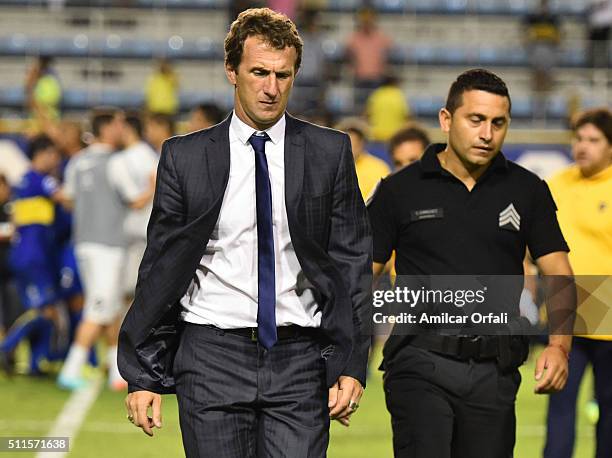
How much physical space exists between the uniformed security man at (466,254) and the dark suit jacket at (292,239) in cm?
80

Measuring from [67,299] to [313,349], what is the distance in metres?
8.47

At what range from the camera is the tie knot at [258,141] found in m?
4.23

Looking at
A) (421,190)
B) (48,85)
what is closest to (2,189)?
(48,85)

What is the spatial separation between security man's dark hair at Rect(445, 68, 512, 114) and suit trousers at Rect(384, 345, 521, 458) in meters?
0.98

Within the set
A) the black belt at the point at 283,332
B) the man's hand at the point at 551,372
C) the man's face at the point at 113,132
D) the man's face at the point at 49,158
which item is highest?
the man's face at the point at 113,132

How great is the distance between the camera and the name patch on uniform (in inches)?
200

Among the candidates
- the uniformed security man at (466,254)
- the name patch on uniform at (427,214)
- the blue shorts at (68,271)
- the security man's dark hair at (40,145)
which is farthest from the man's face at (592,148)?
the blue shorts at (68,271)

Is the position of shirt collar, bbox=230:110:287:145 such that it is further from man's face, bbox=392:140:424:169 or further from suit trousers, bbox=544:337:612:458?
man's face, bbox=392:140:424:169

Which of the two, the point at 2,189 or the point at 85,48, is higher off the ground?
the point at 85,48

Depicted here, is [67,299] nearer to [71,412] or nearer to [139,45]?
[71,412]

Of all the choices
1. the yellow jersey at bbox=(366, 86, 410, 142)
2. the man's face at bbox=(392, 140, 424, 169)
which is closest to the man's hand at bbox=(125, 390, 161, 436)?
the man's face at bbox=(392, 140, 424, 169)

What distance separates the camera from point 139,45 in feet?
67.9

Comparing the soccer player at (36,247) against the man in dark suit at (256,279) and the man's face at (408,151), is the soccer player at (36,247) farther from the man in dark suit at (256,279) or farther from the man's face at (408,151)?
the man in dark suit at (256,279)

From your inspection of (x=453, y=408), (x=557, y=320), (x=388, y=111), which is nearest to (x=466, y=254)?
(x=557, y=320)
